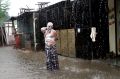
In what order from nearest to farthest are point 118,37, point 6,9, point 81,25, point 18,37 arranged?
point 118,37 < point 81,25 < point 18,37 < point 6,9

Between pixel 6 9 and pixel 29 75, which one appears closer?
pixel 29 75

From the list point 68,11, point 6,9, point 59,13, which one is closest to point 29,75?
point 68,11

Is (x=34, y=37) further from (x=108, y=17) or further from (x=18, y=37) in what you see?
(x=108, y=17)

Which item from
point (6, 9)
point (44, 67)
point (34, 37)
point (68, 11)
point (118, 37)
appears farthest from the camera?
point (6, 9)

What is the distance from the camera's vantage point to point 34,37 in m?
28.1

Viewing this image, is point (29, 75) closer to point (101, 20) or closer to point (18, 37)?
point (101, 20)

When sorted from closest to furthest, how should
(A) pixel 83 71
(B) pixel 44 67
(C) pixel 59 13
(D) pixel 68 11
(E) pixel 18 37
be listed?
(A) pixel 83 71
(B) pixel 44 67
(D) pixel 68 11
(C) pixel 59 13
(E) pixel 18 37

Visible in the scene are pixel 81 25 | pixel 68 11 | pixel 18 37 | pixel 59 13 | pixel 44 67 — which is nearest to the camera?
pixel 44 67

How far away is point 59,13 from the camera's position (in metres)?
22.5

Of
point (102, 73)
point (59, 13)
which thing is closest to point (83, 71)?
point (102, 73)

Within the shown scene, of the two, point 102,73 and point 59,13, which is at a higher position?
point 59,13

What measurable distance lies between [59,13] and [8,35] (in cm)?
1876

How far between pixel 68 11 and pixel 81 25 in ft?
6.25

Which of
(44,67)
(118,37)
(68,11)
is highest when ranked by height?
(68,11)
